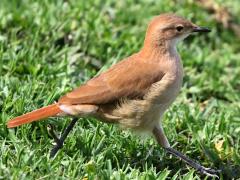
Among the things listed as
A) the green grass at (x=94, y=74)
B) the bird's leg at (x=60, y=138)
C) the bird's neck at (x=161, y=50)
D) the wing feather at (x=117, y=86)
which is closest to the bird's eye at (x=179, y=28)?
the bird's neck at (x=161, y=50)

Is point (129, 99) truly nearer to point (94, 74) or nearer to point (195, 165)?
point (195, 165)

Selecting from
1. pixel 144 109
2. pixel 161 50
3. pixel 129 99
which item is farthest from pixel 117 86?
pixel 161 50

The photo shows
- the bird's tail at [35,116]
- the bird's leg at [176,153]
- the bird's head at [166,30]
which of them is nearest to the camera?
the bird's tail at [35,116]

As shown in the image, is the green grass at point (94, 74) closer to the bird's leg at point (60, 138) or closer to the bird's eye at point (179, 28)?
the bird's leg at point (60, 138)

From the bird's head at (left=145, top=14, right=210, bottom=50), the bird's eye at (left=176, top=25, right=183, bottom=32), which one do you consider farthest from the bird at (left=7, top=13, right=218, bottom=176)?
the bird's eye at (left=176, top=25, right=183, bottom=32)

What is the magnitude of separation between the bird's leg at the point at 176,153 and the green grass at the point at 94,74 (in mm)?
69

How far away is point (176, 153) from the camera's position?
18.1 ft

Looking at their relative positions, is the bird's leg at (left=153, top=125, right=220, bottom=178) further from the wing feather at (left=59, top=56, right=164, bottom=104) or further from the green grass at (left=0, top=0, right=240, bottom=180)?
the wing feather at (left=59, top=56, right=164, bottom=104)

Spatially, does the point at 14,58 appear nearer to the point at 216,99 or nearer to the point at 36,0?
the point at 36,0

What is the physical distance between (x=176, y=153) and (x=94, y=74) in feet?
5.60

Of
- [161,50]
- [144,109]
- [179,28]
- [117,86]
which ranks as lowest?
[144,109]

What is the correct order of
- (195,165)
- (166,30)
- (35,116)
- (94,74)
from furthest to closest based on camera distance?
(94,74) < (166,30) < (195,165) < (35,116)

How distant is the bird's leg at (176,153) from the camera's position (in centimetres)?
547

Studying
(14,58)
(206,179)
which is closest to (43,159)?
(206,179)
